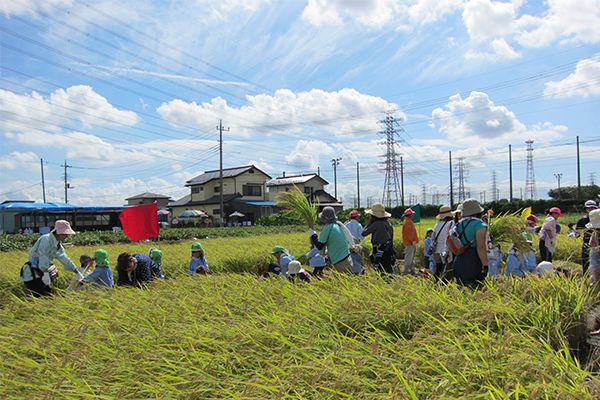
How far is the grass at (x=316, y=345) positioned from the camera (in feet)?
7.20

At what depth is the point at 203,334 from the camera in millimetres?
3164

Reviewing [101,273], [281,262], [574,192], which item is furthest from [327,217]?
[574,192]

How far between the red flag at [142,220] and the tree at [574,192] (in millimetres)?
45124

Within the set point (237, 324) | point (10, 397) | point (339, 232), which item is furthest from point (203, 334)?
point (339, 232)

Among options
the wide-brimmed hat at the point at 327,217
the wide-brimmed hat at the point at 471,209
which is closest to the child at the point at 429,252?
the wide-brimmed hat at the point at 327,217

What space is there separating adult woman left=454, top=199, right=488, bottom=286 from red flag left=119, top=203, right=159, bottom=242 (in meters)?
5.89

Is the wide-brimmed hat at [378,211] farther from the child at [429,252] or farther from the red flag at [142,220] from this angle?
the red flag at [142,220]

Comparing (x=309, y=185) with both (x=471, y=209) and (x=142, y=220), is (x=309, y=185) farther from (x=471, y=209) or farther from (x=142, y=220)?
(x=471, y=209)

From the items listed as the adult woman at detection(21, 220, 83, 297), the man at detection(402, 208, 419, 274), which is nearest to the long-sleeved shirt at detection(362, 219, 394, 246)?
the man at detection(402, 208, 419, 274)

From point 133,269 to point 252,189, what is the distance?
4484cm

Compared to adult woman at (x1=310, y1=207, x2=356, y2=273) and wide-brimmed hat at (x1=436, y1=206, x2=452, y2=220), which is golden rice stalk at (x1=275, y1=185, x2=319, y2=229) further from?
wide-brimmed hat at (x1=436, y1=206, x2=452, y2=220)

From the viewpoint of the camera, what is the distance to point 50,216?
122ft

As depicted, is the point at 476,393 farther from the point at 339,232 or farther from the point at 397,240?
the point at 397,240

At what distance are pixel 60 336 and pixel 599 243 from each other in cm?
540
